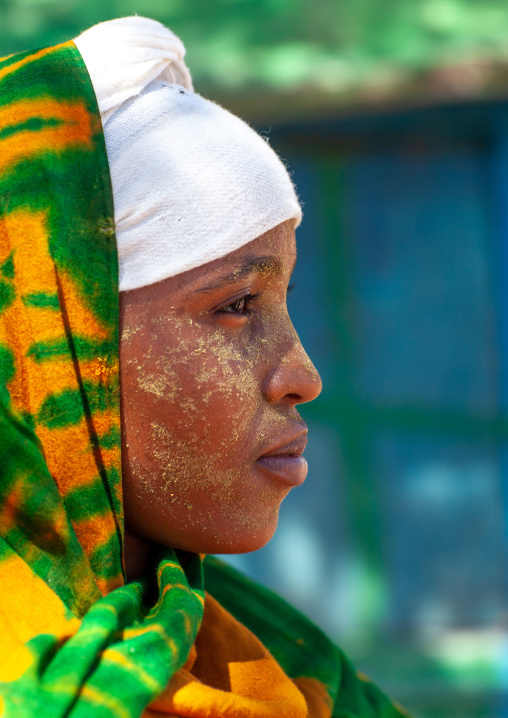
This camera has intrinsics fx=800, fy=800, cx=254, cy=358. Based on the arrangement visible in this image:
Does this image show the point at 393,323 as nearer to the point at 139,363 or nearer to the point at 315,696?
the point at 315,696

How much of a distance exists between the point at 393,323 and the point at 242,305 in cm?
285

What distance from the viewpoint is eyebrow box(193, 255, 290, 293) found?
1.30 meters

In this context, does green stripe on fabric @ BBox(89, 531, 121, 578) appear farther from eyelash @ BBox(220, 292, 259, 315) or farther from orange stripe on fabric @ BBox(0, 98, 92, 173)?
orange stripe on fabric @ BBox(0, 98, 92, 173)

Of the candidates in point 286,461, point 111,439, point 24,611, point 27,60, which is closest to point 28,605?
point 24,611

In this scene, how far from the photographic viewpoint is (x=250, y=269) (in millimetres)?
1335

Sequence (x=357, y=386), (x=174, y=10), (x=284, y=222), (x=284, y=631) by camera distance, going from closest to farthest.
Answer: (x=284, y=222) < (x=284, y=631) < (x=174, y=10) < (x=357, y=386)

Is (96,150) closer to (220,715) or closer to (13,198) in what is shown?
(13,198)

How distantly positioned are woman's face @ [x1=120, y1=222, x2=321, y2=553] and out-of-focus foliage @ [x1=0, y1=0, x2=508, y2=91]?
2680 mm

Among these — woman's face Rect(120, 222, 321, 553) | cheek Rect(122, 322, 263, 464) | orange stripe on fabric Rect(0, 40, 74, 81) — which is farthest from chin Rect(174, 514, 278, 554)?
orange stripe on fabric Rect(0, 40, 74, 81)

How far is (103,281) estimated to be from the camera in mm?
1236

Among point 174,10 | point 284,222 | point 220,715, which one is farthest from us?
point 174,10

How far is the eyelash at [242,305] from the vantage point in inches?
52.4

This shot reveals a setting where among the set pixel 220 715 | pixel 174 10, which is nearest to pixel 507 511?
pixel 174 10

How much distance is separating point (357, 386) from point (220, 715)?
9.97ft
